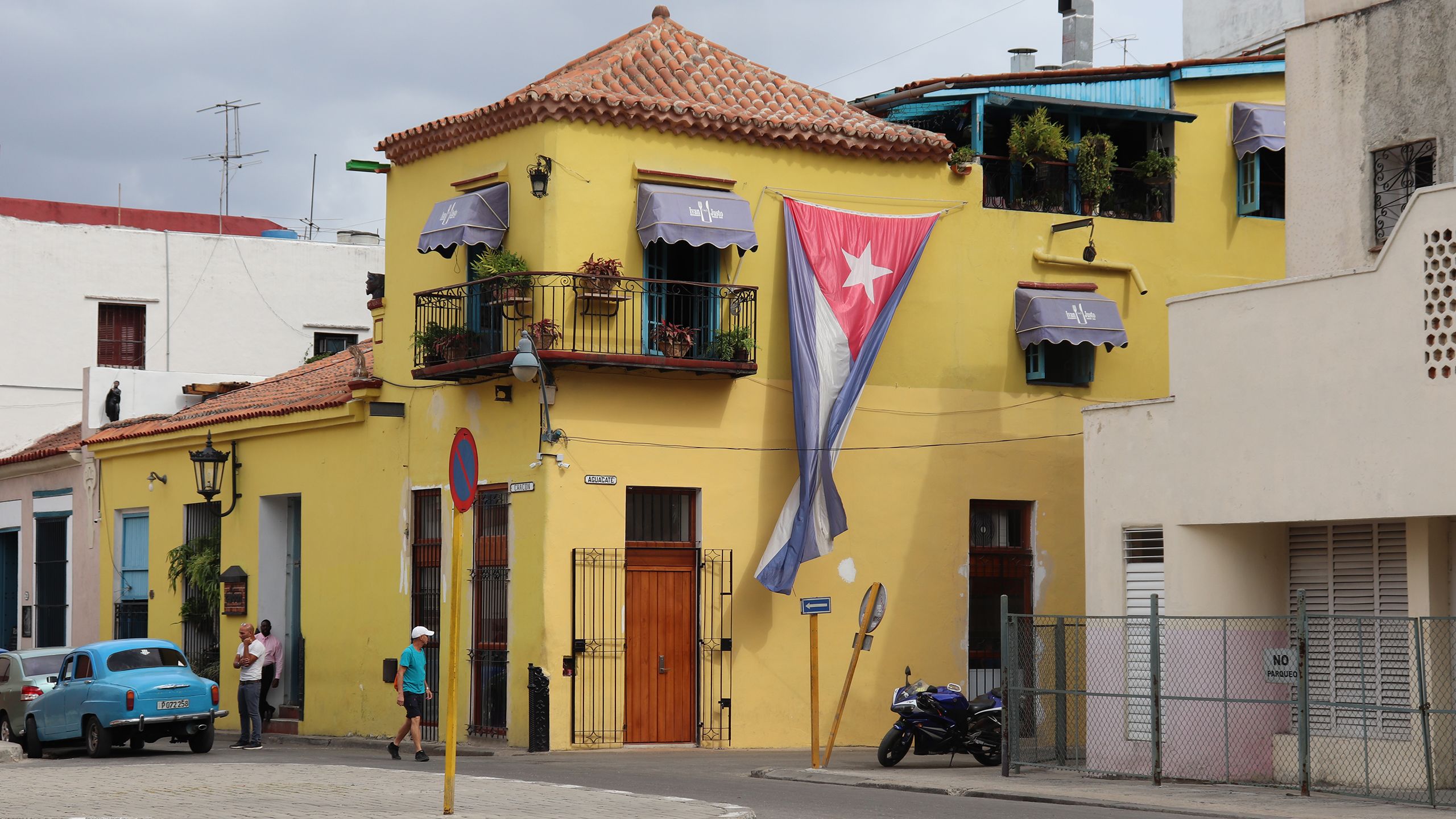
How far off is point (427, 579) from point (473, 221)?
17.0ft

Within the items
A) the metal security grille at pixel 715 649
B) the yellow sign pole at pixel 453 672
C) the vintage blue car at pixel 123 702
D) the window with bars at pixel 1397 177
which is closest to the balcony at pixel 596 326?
the metal security grille at pixel 715 649

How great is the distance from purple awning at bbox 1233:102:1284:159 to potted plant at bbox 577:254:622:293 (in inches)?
390

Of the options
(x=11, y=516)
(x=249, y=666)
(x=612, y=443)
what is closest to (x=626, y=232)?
(x=612, y=443)

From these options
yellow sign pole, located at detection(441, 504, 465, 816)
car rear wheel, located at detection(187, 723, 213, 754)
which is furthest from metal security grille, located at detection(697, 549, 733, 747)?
yellow sign pole, located at detection(441, 504, 465, 816)

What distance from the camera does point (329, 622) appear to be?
26812 millimetres

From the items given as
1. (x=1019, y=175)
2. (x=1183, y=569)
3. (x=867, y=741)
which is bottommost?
(x=867, y=741)

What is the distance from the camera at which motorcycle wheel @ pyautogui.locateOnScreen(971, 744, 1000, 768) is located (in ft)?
67.3

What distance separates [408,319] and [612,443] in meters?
4.43

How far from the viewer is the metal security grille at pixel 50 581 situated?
33125 mm

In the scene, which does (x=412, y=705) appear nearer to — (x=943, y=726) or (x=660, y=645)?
(x=660, y=645)

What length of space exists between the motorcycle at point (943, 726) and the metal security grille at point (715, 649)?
3.07 m

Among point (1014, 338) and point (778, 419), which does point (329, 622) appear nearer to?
point (778, 419)

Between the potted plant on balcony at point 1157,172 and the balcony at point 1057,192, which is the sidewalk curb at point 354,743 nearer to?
the balcony at point 1057,192

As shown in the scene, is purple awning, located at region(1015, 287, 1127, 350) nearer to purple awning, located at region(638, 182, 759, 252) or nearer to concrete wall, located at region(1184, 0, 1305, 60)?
purple awning, located at region(638, 182, 759, 252)
